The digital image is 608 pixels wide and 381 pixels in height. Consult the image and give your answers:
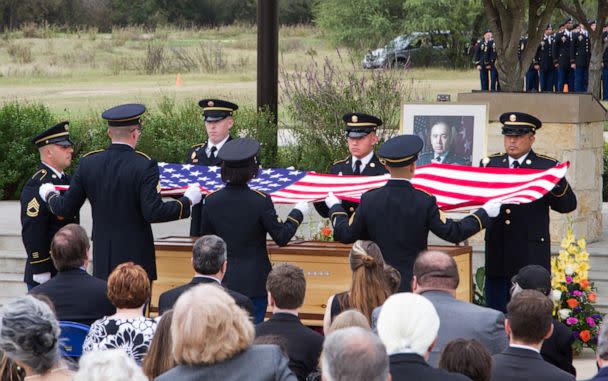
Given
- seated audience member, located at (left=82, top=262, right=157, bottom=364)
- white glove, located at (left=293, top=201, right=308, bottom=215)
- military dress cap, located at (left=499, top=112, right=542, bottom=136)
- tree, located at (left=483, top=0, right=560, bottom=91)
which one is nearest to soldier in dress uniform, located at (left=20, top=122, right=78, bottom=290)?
white glove, located at (left=293, top=201, right=308, bottom=215)

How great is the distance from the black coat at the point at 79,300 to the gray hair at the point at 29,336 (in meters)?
1.58

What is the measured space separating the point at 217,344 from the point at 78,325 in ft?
5.07

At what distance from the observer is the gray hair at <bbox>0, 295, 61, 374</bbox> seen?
397 centimetres

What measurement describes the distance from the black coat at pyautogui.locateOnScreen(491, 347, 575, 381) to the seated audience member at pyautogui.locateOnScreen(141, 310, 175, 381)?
123cm

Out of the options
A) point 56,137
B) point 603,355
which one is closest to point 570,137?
point 56,137

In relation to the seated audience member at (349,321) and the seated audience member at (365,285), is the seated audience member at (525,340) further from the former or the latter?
the seated audience member at (365,285)

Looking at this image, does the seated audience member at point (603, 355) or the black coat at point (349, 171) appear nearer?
the seated audience member at point (603, 355)

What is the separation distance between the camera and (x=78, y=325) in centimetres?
530

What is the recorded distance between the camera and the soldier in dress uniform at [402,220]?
6602 mm

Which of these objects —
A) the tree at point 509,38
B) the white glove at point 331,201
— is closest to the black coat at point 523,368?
the white glove at point 331,201

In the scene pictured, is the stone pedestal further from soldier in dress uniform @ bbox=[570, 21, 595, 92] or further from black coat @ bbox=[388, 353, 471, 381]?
soldier in dress uniform @ bbox=[570, 21, 595, 92]

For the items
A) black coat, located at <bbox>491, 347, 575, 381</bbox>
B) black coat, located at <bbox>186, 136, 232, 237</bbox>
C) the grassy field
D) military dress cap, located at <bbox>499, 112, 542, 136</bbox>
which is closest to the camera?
black coat, located at <bbox>491, 347, 575, 381</bbox>

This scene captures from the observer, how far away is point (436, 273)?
5117 millimetres

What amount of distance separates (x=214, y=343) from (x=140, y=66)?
30393 millimetres
